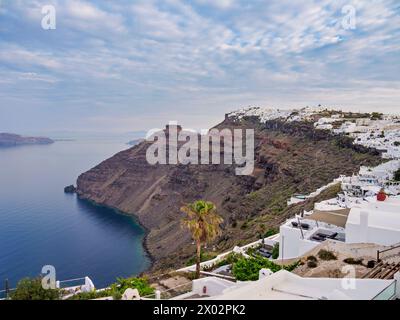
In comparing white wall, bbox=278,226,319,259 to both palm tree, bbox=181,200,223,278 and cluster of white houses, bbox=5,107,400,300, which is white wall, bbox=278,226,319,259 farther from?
palm tree, bbox=181,200,223,278

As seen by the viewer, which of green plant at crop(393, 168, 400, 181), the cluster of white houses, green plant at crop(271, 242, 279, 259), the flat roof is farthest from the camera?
green plant at crop(393, 168, 400, 181)

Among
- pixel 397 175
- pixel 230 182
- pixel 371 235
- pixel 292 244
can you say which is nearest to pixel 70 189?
pixel 230 182

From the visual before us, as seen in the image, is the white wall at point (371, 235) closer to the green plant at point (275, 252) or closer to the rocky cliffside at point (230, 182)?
the green plant at point (275, 252)

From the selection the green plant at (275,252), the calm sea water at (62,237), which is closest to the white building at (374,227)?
the green plant at (275,252)

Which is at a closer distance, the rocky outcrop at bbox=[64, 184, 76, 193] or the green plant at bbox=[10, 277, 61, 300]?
the green plant at bbox=[10, 277, 61, 300]

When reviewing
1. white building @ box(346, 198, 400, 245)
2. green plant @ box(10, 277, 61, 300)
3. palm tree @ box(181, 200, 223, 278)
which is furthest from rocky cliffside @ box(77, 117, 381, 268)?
green plant @ box(10, 277, 61, 300)

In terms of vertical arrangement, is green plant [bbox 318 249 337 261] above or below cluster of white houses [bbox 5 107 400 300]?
below
